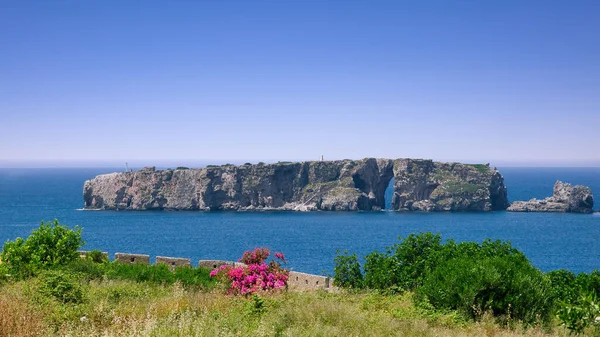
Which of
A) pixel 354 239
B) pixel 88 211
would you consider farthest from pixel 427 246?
pixel 88 211

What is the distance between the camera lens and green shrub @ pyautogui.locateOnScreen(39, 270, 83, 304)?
12.8 meters

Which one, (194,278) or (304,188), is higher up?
(194,278)

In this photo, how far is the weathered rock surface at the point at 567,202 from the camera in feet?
422

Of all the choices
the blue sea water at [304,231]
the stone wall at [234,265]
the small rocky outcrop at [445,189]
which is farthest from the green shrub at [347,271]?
the small rocky outcrop at [445,189]

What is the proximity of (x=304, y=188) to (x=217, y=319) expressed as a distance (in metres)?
138

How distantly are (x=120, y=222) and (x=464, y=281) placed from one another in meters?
110

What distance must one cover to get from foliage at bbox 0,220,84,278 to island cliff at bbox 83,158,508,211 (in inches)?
4620

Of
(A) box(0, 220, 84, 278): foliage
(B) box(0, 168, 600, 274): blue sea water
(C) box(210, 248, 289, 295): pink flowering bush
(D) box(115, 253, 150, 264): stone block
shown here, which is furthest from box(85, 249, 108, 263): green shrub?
(B) box(0, 168, 600, 274): blue sea water

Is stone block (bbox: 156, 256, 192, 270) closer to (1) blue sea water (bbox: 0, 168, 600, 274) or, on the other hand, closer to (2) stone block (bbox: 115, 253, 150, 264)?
(2) stone block (bbox: 115, 253, 150, 264)

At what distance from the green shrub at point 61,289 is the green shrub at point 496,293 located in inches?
338

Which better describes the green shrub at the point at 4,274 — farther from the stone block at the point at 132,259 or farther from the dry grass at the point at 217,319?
the dry grass at the point at 217,319

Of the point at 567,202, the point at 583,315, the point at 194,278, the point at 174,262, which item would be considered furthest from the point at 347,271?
the point at 567,202

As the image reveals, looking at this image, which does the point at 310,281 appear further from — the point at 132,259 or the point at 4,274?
the point at 4,274

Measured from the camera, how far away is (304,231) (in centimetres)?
10150
